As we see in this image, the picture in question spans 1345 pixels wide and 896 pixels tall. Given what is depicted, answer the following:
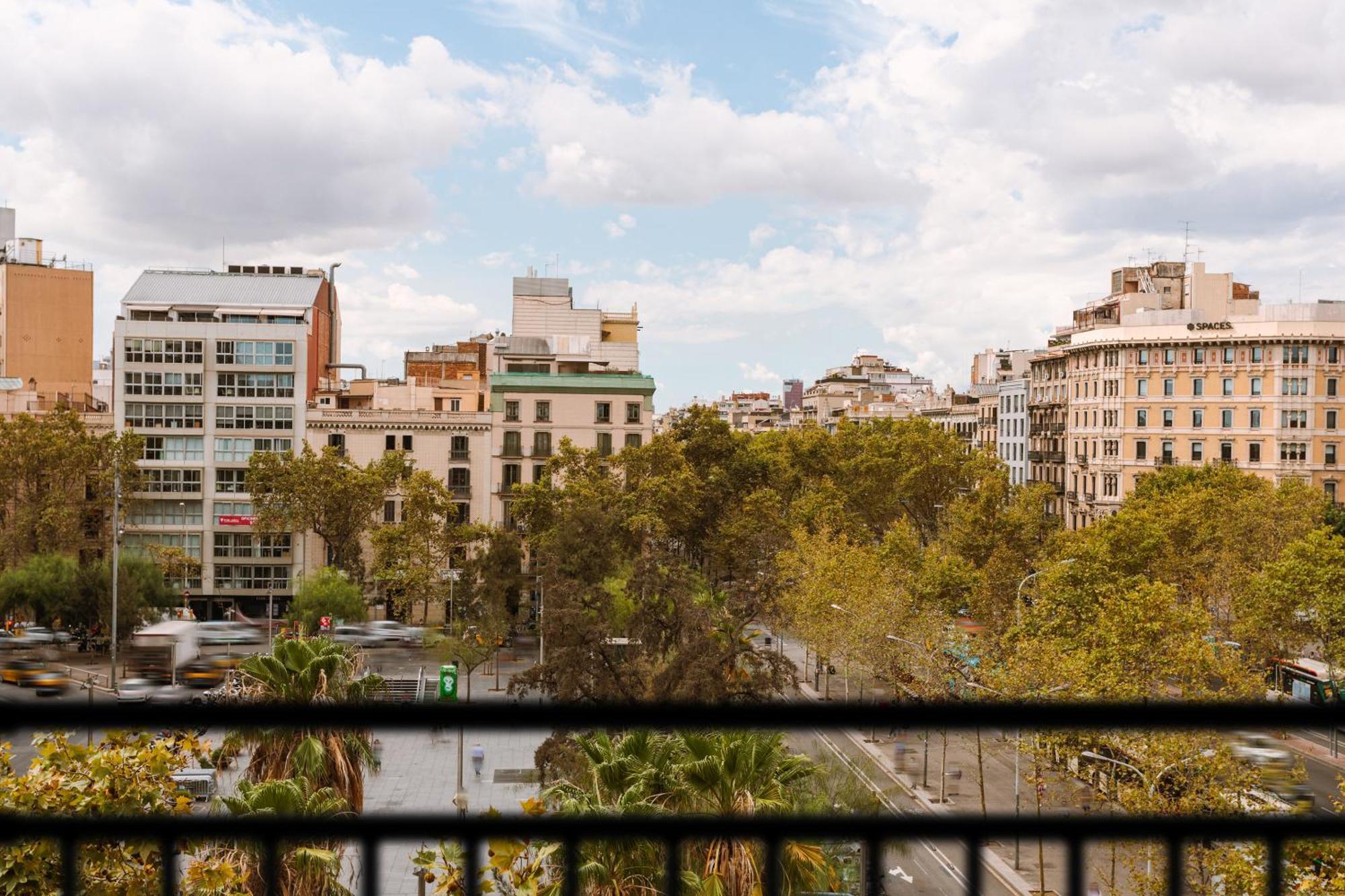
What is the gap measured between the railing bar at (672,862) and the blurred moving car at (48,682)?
3254cm

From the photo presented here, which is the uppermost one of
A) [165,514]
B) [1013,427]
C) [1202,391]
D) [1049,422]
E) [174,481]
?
[1202,391]

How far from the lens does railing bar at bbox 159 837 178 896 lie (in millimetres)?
2357

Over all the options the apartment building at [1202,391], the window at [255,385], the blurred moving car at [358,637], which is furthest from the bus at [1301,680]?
the window at [255,385]

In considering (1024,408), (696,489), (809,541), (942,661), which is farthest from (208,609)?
(1024,408)

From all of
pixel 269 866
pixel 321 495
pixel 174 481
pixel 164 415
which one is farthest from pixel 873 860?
pixel 164 415

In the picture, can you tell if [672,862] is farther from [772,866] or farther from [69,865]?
[69,865]

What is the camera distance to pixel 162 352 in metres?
47.5

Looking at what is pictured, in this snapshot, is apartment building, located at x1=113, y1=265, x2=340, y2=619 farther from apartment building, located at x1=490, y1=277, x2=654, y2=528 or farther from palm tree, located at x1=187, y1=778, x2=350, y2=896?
palm tree, located at x1=187, y1=778, x2=350, y2=896

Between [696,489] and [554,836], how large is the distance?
44101 millimetres

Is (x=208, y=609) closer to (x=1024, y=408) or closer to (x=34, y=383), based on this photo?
(x=34, y=383)

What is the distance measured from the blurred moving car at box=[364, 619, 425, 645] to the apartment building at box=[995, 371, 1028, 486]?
37.7m

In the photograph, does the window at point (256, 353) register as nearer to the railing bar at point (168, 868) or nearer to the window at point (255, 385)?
the window at point (255, 385)

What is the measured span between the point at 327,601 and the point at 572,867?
39423mm

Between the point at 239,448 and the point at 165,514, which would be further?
the point at 239,448
